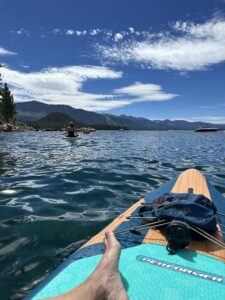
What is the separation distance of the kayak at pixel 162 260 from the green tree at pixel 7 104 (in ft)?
352

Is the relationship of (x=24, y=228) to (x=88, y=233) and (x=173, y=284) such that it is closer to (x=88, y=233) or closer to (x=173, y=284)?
(x=88, y=233)

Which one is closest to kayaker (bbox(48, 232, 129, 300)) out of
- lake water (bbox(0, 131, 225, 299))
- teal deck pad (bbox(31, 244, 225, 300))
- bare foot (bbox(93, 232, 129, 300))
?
bare foot (bbox(93, 232, 129, 300))

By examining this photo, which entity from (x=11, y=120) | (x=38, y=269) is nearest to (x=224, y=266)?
(x=38, y=269)

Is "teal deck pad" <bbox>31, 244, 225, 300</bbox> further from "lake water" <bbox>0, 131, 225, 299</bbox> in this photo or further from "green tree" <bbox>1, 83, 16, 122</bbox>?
"green tree" <bbox>1, 83, 16, 122</bbox>

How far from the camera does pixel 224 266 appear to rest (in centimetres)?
400

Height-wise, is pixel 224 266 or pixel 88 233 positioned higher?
pixel 224 266

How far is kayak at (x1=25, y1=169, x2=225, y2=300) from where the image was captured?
346 cm

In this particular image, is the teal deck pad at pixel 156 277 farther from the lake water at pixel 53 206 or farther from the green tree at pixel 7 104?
the green tree at pixel 7 104

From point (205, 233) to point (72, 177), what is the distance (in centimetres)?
867

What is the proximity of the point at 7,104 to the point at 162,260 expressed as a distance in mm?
109213

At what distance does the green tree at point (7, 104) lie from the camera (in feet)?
342

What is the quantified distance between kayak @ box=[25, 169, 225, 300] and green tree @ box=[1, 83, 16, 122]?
107298 millimetres

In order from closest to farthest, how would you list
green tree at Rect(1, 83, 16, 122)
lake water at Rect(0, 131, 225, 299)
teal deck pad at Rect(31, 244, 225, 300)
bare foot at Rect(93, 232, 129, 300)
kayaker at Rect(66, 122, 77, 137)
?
bare foot at Rect(93, 232, 129, 300) → teal deck pad at Rect(31, 244, 225, 300) → lake water at Rect(0, 131, 225, 299) → kayaker at Rect(66, 122, 77, 137) → green tree at Rect(1, 83, 16, 122)

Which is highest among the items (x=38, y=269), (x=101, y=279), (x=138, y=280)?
(x=101, y=279)
